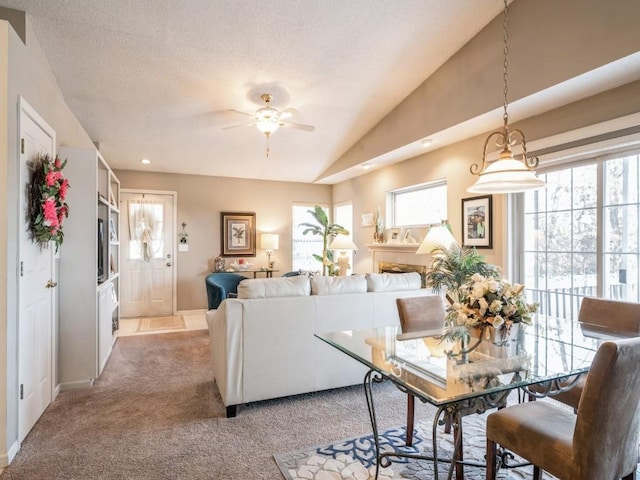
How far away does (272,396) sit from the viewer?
2.85m

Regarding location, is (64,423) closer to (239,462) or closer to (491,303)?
(239,462)

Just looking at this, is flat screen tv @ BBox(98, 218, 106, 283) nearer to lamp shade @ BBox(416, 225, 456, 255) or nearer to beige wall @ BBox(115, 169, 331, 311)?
beige wall @ BBox(115, 169, 331, 311)

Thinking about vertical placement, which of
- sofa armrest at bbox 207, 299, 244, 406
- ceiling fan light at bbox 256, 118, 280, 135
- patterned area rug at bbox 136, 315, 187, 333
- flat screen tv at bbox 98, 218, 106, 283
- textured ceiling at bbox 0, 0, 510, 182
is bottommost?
patterned area rug at bbox 136, 315, 187, 333

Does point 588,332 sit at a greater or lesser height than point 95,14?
lesser

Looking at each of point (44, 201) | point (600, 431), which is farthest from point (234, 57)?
point (600, 431)

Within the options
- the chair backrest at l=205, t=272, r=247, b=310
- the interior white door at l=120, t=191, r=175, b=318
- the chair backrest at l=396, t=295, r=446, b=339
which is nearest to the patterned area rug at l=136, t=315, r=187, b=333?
the interior white door at l=120, t=191, r=175, b=318

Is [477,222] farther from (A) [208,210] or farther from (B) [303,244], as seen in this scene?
(A) [208,210]

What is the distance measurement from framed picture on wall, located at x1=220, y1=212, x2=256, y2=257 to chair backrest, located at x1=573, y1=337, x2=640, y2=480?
6240 mm

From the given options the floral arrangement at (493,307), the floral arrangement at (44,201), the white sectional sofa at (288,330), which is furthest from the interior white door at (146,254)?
the floral arrangement at (493,307)

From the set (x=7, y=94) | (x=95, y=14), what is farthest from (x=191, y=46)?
(x=7, y=94)

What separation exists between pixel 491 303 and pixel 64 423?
298cm

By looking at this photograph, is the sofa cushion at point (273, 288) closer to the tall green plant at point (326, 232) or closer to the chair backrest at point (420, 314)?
the chair backrest at point (420, 314)

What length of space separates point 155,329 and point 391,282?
3.92 metres

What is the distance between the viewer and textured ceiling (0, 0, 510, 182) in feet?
10.1
